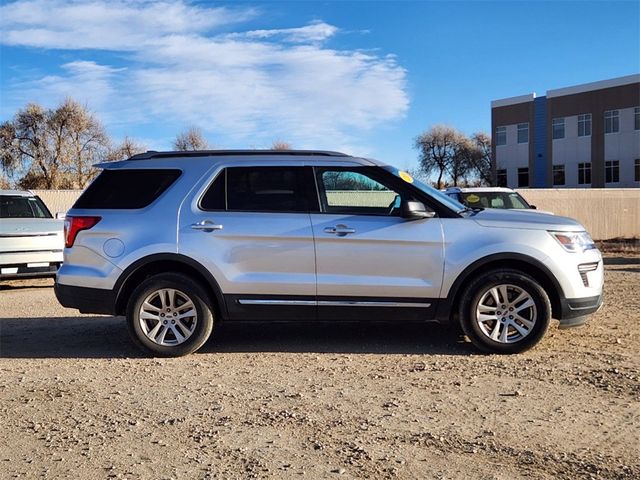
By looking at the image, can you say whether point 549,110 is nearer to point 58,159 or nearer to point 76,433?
point 58,159

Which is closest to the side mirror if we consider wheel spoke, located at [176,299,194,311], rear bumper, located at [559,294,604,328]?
rear bumper, located at [559,294,604,328]

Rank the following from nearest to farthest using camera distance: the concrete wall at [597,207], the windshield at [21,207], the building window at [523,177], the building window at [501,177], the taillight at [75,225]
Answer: the taillight at [75,225], the windshield at [21,207], the concrete wall at [597,207], the building window at [523,177], the building window at [501,177]

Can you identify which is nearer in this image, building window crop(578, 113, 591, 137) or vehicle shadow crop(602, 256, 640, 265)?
vehicle shadow crop(602, 256, 640, 265)

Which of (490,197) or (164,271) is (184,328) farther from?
(490,197)

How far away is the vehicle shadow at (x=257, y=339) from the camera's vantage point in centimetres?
668

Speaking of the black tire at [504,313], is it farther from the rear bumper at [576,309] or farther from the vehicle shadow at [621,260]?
the vehicle shadow at [621,260]

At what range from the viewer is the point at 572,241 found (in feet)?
20.7

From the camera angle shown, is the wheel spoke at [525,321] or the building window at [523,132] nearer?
the wheel spoke at [525,321]

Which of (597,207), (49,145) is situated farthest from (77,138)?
(597,207)

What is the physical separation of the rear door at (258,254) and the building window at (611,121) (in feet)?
159

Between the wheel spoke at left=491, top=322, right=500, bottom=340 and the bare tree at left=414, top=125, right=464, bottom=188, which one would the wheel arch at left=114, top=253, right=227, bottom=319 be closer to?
the wheel spoke at left=491, top=322, right=500, bottom=340

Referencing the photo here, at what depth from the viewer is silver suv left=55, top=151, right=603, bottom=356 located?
20.4 feet

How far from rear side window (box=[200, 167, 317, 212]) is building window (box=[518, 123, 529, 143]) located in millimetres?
53474

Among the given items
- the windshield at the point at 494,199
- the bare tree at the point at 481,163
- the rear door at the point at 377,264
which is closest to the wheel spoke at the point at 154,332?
the rear door at the point at 377,264
